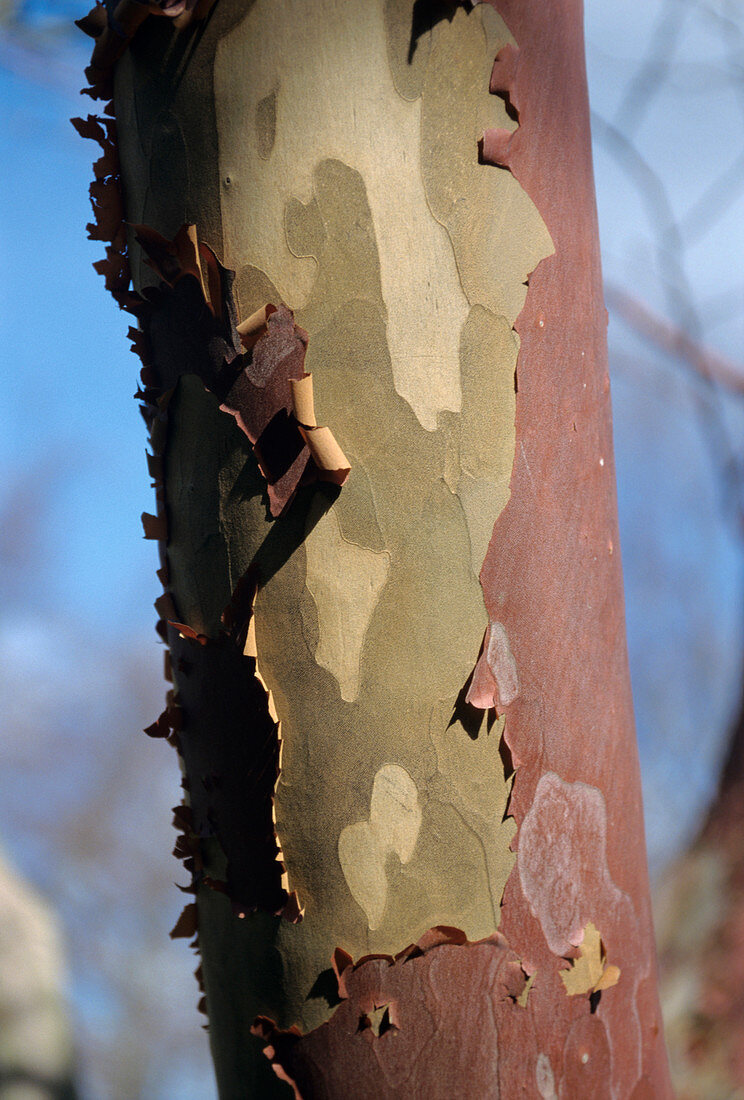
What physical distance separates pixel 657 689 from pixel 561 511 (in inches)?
80.2

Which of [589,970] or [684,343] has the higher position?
[684,343]

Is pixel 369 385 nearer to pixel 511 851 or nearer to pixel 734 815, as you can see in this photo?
pixel 511 851

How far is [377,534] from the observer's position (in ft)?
1.13

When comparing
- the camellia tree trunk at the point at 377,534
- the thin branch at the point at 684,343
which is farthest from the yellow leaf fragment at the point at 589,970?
the thin branch at the point at 684,343

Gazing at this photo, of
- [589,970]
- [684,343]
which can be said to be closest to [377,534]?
[589,970]

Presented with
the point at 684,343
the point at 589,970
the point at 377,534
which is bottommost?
the point at 589,970

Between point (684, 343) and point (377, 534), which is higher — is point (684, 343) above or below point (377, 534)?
above

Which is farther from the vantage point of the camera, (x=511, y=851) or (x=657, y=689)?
(x=657, y=689)

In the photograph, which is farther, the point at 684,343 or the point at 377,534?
the point at 684,343

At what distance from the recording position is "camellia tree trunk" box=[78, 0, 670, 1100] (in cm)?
35

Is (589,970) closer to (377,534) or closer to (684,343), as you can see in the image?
(377,534)

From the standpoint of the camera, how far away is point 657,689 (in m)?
2.24

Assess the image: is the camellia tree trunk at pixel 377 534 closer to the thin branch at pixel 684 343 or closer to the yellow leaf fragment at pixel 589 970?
the yellow leaf fragment at pixel 589 970

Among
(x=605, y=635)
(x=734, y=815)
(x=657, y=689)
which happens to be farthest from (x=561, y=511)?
(x=657, y=689)
